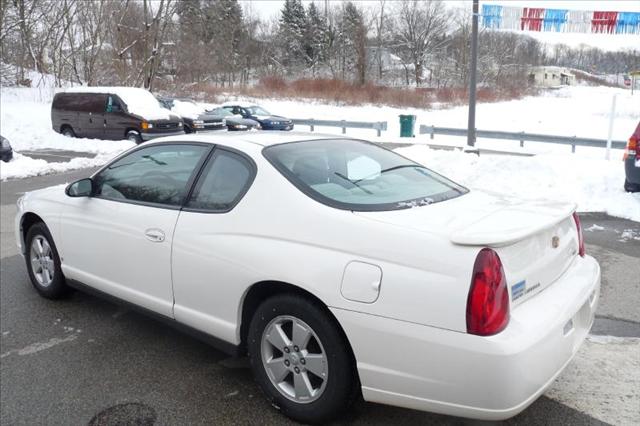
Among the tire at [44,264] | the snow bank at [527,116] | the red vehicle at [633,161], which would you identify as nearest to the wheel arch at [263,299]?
the tire at [44,264]

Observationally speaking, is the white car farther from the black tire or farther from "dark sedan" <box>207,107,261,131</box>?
"dark sedan" <box>207,107,261,131</box>

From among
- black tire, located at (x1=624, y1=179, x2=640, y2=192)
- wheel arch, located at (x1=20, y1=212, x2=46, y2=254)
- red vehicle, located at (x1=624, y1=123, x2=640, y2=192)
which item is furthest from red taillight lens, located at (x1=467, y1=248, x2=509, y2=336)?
black tire, located at (x1=624, y1=179, x2=640, y2=192)

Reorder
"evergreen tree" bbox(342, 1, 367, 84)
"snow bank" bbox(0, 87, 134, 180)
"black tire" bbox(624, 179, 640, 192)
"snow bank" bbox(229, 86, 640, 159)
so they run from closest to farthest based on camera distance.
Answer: "black tire" bbox(624, 179, 640, 192), "snow bank" bbox(0, 87, 134, 180), "snow bank" bbox(229, 86, 640, 159), "evergreen tree" bbox(342, 1, 367, 84)

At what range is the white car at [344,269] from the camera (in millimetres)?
2391

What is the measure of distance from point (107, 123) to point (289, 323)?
1675 centimetres

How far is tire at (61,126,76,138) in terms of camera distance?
62.8 feet

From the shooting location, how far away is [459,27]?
67375 millimetres

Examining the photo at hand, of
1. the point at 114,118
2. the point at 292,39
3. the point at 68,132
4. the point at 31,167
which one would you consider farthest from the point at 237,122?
the point at 292,39

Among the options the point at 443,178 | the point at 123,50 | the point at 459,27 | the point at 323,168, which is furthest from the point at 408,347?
the point at 459,27

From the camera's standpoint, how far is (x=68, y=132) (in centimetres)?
1930

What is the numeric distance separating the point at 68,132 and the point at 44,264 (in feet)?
53.6

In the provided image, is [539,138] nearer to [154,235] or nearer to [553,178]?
[553,178]

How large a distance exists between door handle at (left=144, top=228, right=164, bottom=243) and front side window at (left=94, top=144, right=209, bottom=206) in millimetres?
194

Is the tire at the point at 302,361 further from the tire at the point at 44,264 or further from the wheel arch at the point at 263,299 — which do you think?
the tire at the point at 44,264
